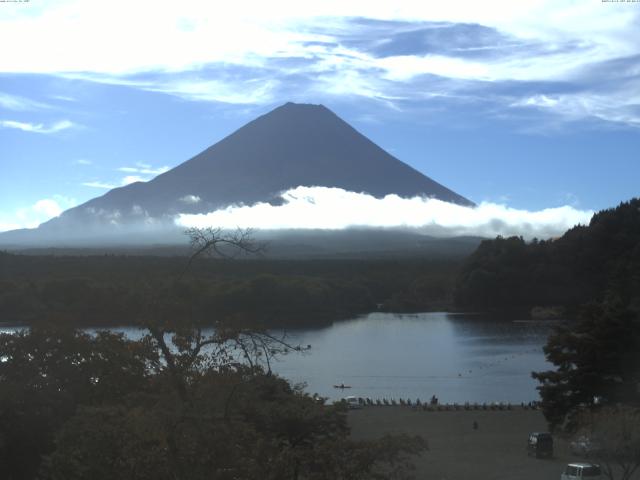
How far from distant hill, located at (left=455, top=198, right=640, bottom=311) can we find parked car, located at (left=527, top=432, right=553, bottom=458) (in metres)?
32.8

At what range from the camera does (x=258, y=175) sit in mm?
103062

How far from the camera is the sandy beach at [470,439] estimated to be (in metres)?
12.0

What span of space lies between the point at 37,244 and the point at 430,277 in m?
63.4

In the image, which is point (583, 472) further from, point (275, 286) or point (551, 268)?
point (551, 268)

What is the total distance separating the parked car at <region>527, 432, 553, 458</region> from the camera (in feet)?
42.2

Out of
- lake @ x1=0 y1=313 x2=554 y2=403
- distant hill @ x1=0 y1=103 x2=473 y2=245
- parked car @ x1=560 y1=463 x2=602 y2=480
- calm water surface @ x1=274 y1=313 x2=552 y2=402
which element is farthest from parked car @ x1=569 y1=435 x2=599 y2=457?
distant hill @ x1=0 y1=103 x2=473 y2=245

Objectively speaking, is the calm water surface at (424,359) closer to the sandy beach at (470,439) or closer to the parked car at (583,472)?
the sandy beach at (470,439)

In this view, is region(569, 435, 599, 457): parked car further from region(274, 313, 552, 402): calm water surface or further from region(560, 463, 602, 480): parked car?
region(274, 313, 552, 402): calm water surface

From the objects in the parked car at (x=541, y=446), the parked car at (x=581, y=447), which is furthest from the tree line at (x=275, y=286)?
the parked car at (x=581, y=447)

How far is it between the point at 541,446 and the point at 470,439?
2.12m

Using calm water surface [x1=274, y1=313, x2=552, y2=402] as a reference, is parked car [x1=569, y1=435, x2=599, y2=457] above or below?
above

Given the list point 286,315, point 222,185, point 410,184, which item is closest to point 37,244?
point 222,185

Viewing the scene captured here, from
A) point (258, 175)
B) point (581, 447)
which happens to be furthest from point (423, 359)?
point (258, 175)

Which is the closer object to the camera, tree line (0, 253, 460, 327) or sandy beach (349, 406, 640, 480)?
sandy beach (349, 406, 640, 480)
